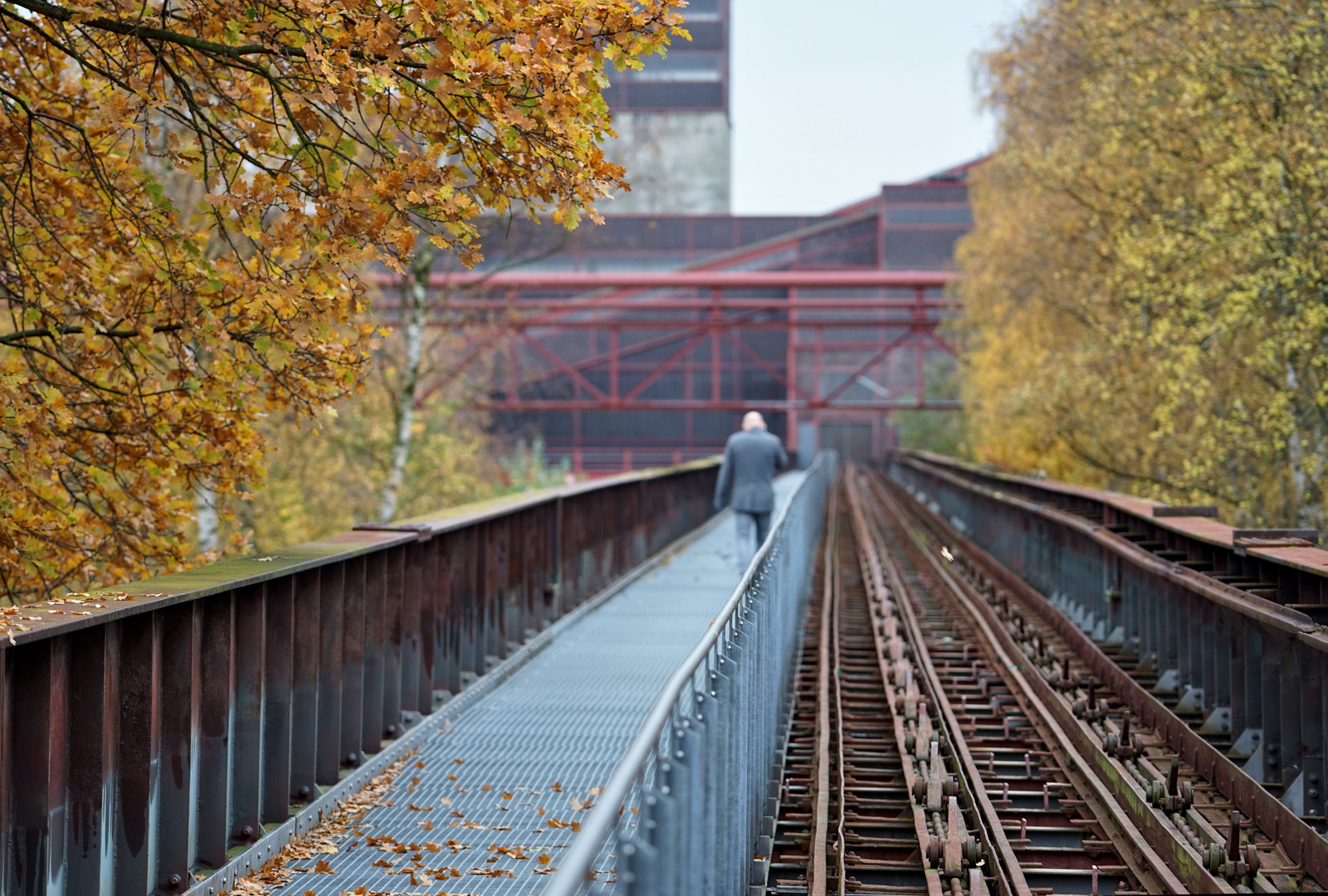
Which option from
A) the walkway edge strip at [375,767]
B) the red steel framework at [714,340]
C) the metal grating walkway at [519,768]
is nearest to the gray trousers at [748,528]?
the metal grating walkway at [519,768]

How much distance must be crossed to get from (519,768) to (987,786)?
2793 millimetres

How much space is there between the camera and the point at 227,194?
22.4 feet

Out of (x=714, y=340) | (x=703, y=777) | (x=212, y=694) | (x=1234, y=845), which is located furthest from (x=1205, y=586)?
(x=714, y=340)

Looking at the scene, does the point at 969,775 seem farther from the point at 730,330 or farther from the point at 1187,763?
the point at 730,330

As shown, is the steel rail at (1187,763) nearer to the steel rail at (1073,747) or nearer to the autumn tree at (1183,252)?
the steel rail at (1073,747)

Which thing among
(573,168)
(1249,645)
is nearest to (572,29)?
(573,168)

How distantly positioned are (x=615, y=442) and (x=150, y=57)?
4823cm

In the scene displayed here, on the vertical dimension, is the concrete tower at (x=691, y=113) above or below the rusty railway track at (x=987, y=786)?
above

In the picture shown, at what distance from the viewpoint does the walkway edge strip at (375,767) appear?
570cm

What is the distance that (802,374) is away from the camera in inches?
2365

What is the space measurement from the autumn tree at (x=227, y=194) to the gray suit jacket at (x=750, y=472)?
6480 mm

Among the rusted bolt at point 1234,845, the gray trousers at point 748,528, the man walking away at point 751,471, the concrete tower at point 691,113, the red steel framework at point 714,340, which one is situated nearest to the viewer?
the rusted bolt at point 1234,845

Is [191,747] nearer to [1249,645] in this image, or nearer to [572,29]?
[572,29]

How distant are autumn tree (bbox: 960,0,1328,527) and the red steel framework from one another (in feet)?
46.0
